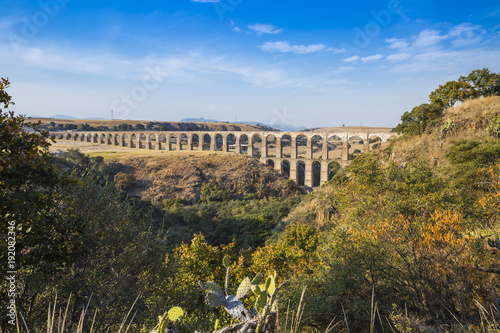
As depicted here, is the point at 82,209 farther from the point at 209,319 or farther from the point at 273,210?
the point at 273,210

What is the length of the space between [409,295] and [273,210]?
95.7 feet

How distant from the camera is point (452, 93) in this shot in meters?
24.9

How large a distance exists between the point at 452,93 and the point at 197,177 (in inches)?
1620

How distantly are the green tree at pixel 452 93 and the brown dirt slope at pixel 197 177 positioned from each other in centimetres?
2989

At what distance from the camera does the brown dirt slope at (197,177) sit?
1890 inches

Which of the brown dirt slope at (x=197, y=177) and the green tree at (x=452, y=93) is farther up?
the green tree at (x=452, y=93)

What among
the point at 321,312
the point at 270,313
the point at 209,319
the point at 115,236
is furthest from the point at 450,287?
the point at 115,236

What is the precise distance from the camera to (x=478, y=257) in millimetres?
5375

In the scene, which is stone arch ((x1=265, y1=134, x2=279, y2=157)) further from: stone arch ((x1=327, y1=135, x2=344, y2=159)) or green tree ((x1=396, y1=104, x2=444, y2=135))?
green tree ((x1=396, y1=104, x2=444, y2=135))

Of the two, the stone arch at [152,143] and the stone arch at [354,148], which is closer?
the stone arch at [354,148]

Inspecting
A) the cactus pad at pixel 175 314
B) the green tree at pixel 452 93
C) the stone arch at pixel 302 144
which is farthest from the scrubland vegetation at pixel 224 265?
the stone arch at pixel 302 144

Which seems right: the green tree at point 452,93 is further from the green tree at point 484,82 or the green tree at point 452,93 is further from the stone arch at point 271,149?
the stone arch at point 271,149

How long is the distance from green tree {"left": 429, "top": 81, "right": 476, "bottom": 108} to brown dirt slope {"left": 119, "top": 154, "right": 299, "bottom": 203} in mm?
29893

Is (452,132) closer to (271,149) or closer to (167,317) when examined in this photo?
(167,317)
